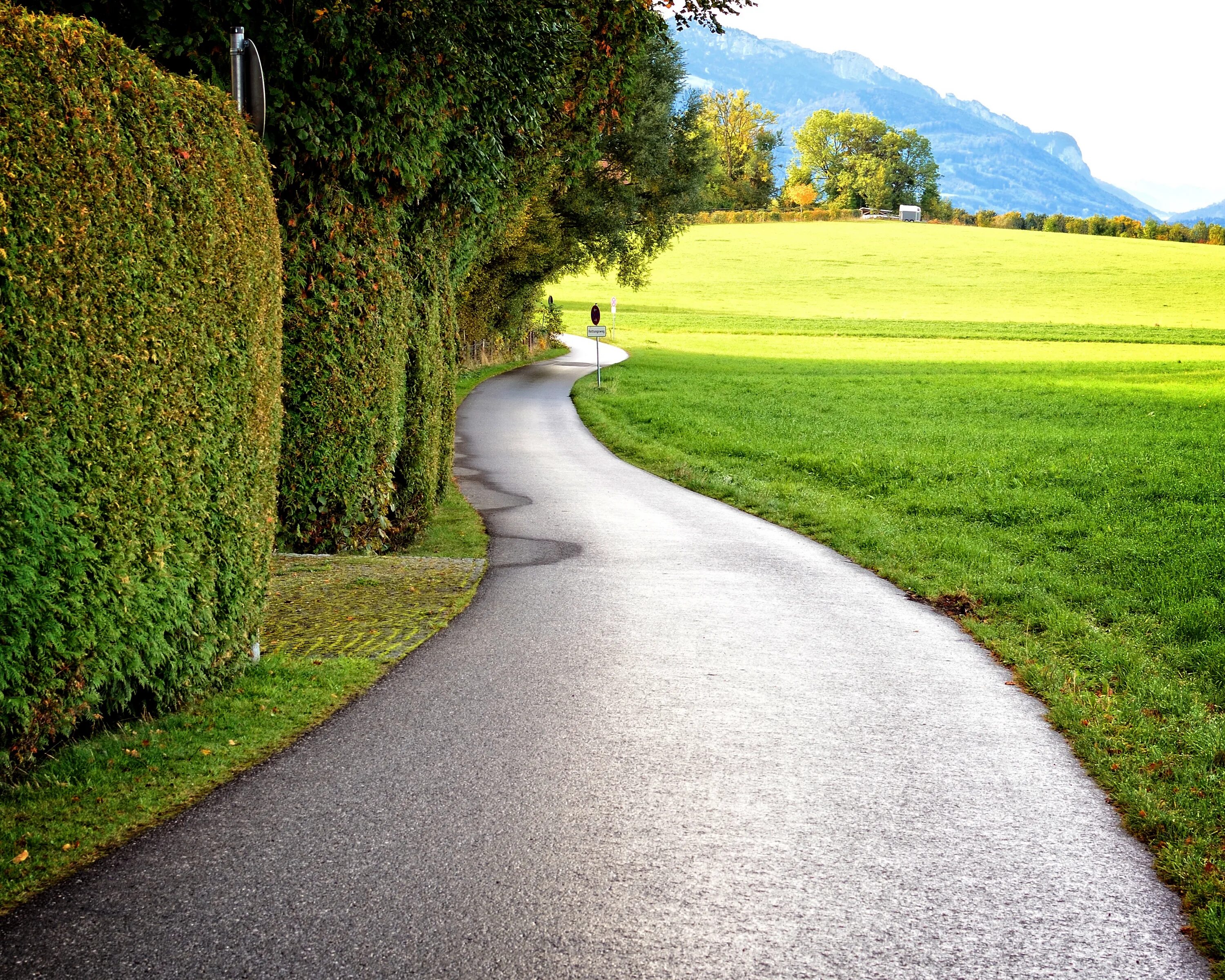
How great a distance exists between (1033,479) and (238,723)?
1327 cm

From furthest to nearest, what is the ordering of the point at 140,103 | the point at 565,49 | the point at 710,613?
the point at 565,49, the point at 710,613, the point at 140,103

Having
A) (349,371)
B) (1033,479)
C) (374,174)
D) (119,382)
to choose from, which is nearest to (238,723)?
(119,382)

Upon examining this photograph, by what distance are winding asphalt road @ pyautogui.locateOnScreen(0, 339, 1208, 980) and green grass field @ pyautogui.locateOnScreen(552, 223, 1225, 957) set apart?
0.44 metres

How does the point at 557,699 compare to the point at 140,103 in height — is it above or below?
below

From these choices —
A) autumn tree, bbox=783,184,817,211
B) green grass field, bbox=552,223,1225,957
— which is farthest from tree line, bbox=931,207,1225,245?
green grass field, bbox=552,223,1225,957

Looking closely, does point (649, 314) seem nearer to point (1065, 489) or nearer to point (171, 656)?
point (1065, 489)

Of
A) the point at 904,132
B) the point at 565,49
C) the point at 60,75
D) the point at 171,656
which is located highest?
the point at 904,132

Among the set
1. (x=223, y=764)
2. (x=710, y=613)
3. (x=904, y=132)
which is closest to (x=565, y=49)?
(x=710, y=613)

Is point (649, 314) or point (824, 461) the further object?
point (649, 314)

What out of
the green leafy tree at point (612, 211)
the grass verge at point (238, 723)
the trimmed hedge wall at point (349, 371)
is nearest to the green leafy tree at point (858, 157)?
the green leafy tree at point (612, 211)

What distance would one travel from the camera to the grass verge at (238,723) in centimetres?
413

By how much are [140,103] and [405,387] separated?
21.8 feet

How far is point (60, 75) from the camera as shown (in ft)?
13.9

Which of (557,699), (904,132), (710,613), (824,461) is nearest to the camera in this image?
(557,699)
